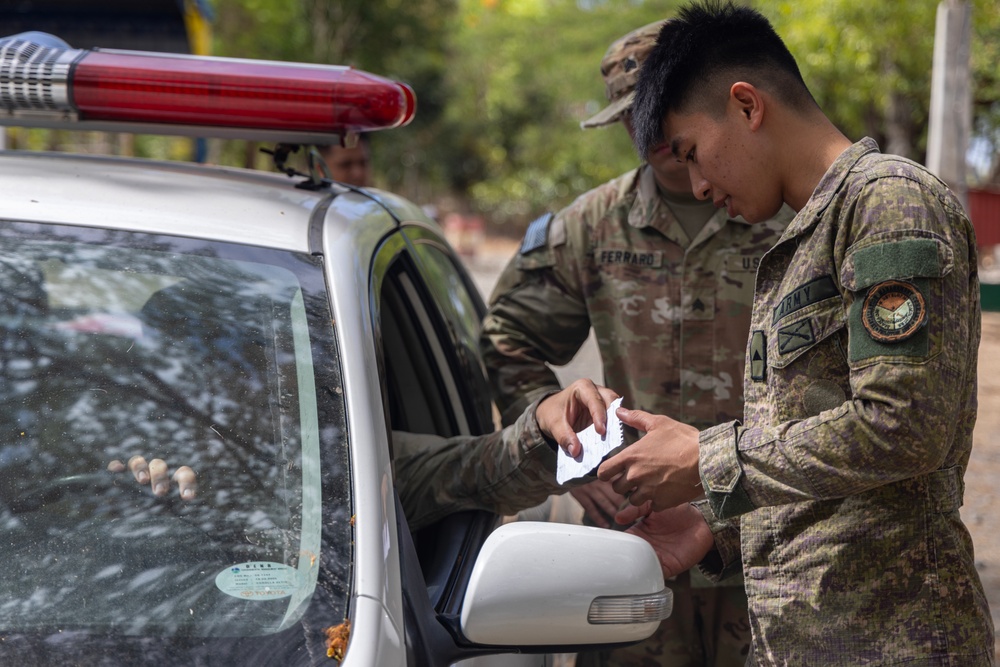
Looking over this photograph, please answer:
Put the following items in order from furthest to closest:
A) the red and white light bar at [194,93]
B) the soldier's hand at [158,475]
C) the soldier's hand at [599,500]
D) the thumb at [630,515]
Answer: the soldier's hand at [599,500], the red and white light bar at [194,93], the thumb at [630,515], the soldier's hand at [158,475]

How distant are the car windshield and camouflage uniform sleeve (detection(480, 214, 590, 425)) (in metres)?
0.89

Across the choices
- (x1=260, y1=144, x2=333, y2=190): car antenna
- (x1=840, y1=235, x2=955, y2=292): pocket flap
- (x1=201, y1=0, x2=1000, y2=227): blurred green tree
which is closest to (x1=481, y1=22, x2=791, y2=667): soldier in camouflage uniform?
(x1=260, y1=144, x2=333, y2=190): car antenna

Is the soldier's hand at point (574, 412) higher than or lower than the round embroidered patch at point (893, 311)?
lower

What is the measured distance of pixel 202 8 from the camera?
850 centimetres

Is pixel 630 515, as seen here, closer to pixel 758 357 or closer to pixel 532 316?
pixel 758 357

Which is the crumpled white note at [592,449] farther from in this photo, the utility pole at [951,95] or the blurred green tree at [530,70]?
the blurred green tree at [530,70]

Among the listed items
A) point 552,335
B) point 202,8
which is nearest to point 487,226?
point 202,8

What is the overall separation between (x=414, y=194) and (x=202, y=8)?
2525cm

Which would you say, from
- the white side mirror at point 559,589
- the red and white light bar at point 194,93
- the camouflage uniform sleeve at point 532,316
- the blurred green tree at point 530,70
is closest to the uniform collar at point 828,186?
the white side mirror at point 559,589

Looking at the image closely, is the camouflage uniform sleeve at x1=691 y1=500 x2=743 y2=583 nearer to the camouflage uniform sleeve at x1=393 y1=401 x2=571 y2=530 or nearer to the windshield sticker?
the camouflage uniform sleeve at x1=393 y1=401 x2=571 y2=530

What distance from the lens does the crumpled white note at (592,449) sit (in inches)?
66.2

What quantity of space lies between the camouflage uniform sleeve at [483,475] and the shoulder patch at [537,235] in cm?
60

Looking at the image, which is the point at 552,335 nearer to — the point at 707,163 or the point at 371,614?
the point at 707,163

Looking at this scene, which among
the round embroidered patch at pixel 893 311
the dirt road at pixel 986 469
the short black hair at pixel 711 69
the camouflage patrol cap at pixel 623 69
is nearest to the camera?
the round embroidered patch at pixel 893 311
